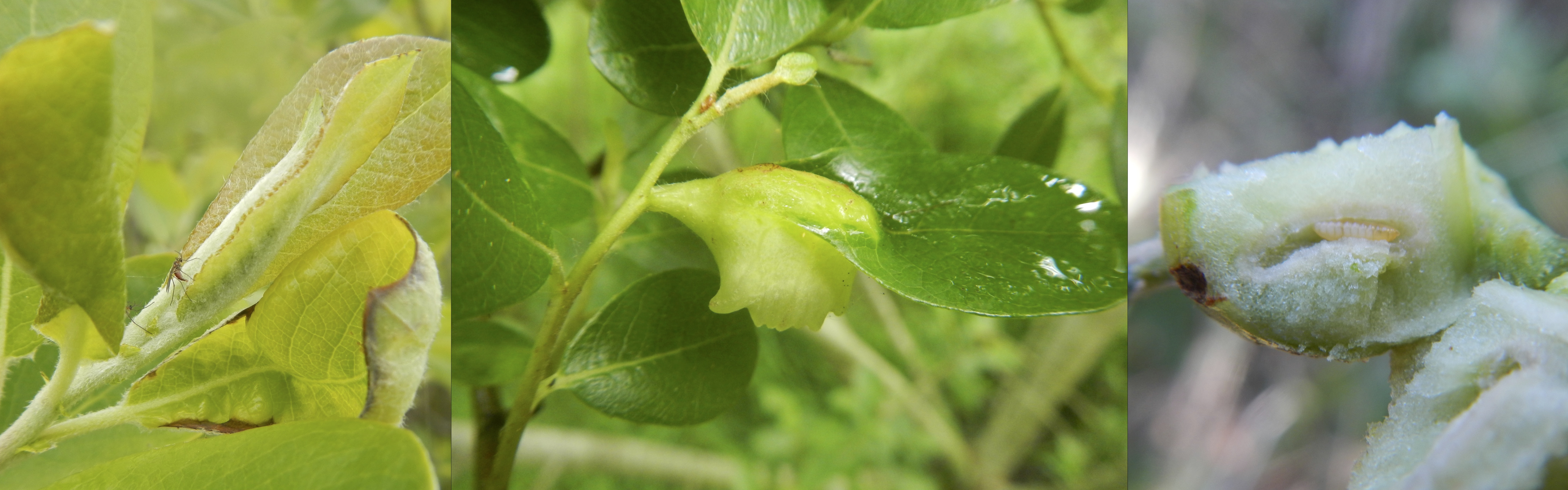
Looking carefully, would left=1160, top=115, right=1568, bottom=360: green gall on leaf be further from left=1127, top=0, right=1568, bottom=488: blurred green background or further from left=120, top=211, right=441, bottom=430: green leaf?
left=1127, top=0, right=1568, bottom=488: blurred green background

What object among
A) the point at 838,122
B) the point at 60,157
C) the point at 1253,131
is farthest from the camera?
the point at 1253,131

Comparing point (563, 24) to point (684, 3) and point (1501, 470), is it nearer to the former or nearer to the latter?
point (684, 3)

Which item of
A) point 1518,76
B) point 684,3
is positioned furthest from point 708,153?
point 1518,76

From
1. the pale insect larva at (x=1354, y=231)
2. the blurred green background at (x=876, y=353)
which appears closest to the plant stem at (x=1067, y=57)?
the blurred green background at (x=876, y=353)

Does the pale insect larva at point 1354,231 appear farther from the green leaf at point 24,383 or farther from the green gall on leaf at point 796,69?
the green leaf at point 24,383

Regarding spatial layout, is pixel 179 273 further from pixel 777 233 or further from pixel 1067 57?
pixel 1067 57

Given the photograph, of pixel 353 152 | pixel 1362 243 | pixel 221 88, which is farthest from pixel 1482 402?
pixel 221 88

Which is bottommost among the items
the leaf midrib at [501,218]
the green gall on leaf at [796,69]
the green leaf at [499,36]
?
the leaf midrib at [501,218]
